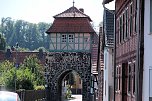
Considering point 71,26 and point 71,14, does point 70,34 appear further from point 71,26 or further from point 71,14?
point 71,14

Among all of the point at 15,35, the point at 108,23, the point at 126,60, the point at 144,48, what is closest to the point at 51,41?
the point at 108,23

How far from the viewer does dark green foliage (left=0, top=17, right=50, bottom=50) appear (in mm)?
152500

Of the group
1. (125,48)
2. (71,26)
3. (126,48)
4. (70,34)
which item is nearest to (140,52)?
(126,48)

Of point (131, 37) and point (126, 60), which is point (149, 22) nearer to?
point (131, 37)

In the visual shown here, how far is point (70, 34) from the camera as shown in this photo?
58.7m

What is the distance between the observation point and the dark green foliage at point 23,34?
152 metres

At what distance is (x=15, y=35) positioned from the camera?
502 ft

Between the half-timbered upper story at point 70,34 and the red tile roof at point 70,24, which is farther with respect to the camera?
the red tile roof at point 70,24

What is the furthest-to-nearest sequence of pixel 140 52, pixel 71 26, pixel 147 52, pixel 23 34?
pixel 23 34, pixel 71 26, pixel 140 52, pixel 147 52

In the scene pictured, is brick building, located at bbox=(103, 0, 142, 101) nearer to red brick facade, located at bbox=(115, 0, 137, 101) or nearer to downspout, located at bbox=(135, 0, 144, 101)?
red brick facade, located at bbox=(115, 0, 137, 101)

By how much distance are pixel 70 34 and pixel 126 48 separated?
126ft

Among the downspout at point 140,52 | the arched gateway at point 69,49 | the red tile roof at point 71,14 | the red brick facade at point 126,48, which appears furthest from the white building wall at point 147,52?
the red tile roof at point 71,14

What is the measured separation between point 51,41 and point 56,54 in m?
1.86

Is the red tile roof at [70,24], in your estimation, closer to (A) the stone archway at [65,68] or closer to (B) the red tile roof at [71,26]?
(B) the red tile roof at [71,26]
